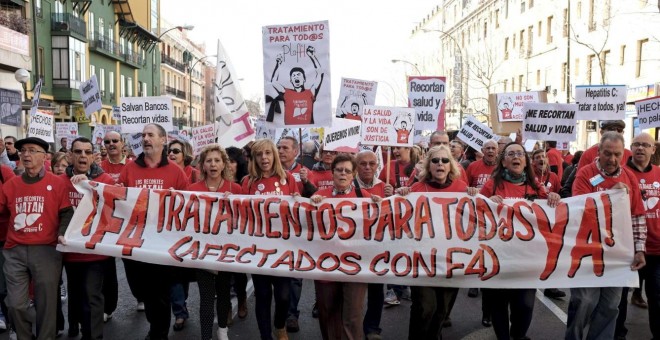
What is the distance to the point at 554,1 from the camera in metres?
36.7

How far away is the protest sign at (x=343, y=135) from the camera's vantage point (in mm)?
9918

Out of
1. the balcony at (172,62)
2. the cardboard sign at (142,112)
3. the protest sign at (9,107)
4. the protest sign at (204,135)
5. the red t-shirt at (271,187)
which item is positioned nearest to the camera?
the red t-shirt at (271,187)

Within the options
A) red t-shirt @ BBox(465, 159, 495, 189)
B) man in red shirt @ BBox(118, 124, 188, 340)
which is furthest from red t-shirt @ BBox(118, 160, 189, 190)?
red t-shirt @ BBox(465, 159, 495, 189)

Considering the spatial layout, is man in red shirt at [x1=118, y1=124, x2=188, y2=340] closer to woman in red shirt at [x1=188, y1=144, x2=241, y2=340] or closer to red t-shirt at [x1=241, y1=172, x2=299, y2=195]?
woman in red shirt at [x1=188, y1=144, x2=241, y2=340]

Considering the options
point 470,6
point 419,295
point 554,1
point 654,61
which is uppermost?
point 470,6

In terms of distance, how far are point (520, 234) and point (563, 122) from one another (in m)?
4.35

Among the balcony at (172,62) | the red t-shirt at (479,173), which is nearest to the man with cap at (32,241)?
the red t-shirt at (479,173)

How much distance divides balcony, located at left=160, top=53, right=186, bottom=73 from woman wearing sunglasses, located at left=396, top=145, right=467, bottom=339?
2696 inches

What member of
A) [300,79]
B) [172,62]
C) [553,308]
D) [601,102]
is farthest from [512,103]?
[172,62]

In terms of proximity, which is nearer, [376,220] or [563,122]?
[376,220]

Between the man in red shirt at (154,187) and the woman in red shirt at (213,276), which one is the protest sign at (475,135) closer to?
the woman in red shirt at (213,276)

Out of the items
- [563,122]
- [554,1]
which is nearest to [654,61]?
[554,1]

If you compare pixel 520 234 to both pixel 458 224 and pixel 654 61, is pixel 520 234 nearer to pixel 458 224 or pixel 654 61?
pixel 458 224

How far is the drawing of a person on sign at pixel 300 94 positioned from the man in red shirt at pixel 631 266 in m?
3.08
